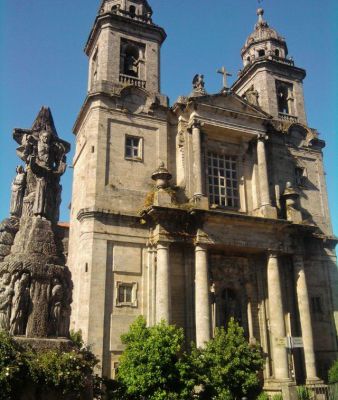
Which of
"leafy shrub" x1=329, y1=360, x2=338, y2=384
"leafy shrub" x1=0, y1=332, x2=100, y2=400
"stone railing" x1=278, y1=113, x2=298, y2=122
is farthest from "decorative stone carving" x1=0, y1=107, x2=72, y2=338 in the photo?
"stone railing" x1=278, y1=113, x2=298, y2=122

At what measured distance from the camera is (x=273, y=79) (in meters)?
29.1

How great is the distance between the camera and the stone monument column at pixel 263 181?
22672 mm

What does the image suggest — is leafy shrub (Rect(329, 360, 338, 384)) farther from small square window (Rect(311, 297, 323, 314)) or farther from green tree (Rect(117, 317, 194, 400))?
green tree (Rect(117, 317, 194, 400))

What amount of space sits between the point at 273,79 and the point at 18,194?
21262mm

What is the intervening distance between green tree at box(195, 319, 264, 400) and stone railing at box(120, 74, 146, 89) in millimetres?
13874

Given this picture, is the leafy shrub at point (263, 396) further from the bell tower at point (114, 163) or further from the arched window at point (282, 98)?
the arched window at point (282, 98)

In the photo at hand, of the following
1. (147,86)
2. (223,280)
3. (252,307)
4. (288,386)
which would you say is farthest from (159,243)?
(147,86)

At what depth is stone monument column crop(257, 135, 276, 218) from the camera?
22.7m

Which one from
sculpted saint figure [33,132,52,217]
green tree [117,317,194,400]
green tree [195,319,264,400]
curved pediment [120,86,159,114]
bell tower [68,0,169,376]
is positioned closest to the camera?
sculpted saint figure [33,132,52,217]

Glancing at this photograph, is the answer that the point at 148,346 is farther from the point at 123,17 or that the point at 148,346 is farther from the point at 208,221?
the point at 123,17

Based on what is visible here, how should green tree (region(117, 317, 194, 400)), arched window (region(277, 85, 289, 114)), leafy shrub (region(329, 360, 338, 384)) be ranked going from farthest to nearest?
arched window (region(277, 85, 289, 114)) < leafy shrub (region(329, 360, 338, 384)) < green tree (region(117, 317, 194, 400))

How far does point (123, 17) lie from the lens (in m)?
25.8

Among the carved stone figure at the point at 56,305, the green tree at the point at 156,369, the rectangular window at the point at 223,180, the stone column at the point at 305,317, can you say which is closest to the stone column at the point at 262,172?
the rectangular window at the point at 223,180

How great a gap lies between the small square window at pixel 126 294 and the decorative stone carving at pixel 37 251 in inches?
347
